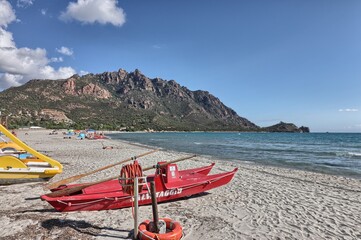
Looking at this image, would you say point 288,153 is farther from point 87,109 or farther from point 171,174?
point 87,109

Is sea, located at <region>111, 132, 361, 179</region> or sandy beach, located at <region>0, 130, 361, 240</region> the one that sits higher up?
sea, located at <region>111, 132, 361, 179</region>

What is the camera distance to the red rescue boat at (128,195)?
707 centimetres

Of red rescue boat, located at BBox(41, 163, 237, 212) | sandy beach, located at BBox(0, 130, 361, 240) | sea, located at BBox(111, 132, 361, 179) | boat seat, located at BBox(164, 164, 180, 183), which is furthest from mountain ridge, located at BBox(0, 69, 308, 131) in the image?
boat seat, located at BBox(164, 164, 180, 183)

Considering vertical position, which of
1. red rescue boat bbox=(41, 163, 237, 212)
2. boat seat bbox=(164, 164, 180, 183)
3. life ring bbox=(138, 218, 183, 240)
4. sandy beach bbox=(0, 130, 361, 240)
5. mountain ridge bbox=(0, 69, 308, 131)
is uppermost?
mountain ridge bbox=(0, 69, 308, 131)

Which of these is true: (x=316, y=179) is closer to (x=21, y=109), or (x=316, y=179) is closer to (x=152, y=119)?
(x=21, y=109)

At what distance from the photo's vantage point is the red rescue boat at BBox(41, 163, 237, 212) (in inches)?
278

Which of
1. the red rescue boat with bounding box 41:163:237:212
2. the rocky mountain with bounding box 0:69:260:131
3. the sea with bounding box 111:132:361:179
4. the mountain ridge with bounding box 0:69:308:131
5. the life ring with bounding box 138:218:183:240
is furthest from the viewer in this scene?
the mountain ridge with bounding box 0:69:308:131

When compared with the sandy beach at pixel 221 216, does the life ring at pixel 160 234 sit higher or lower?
higher

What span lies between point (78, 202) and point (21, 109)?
127m

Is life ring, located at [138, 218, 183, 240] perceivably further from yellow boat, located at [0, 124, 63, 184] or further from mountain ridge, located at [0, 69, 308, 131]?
mountain ridge, located at [0, 69, 308, 131]

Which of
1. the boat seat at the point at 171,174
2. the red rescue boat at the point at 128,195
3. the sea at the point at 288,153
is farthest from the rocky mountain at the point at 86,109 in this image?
the boat seat at the point at 171,174

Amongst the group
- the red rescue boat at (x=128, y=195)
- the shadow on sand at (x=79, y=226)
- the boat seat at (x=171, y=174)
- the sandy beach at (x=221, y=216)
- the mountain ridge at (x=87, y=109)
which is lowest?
the shadow on sand at (x=79, y=226)

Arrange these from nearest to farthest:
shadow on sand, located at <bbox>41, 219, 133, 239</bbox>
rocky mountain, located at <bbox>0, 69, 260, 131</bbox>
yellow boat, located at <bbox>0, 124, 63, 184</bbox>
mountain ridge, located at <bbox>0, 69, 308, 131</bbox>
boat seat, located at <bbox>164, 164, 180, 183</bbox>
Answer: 1. shadow on sand, located at <bbox>41, 219, 133, 239</bbox>
2. boat seat, located at <bbox>164, 164, 180, 183</bbox>
3. yellow boat, located at <bbox>0, 124, 63, 184</bbox>
4. rocky mountain, located at <bbox>0, 69, 260, 131</bbox>
5. mountain ridge, located at <bbox>0, 69, 308, 131</bbox>

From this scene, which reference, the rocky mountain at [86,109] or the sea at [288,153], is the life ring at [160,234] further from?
the rocky mountain at [86,109]
